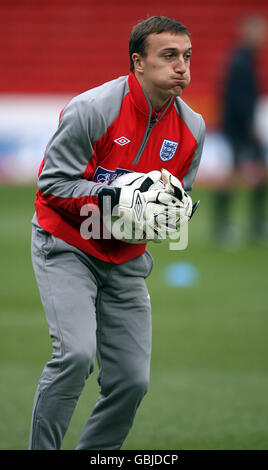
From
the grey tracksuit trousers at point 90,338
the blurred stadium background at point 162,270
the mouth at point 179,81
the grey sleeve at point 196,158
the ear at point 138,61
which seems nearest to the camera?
the grey tracksuit trousers at point 90,338

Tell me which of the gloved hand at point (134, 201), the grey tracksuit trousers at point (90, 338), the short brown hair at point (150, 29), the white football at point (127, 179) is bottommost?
the grey tracksuit trousers at point (90, 338)

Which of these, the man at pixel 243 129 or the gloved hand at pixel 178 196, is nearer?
the gloved hand at pixel 178 196

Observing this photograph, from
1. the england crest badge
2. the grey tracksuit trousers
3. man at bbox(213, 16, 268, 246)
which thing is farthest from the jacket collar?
man at bbox(213, 16, 268, 246)

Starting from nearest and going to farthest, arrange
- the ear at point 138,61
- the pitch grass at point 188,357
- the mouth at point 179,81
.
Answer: the mouth at point 179,81 → the ear at point 138,61 → the pitch grass at point 188,357

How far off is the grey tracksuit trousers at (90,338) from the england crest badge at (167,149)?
0.53m

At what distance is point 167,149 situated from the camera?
12.6 ft

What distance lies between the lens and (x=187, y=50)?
146 inches

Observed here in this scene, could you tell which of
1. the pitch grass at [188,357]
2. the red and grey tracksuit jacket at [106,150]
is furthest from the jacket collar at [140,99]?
the pitch grass at [188,357]

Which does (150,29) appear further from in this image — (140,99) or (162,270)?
(162,270)

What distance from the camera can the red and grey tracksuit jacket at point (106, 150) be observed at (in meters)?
3.60

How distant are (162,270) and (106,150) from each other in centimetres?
616

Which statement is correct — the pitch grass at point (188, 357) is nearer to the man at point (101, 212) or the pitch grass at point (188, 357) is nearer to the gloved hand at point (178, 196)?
the man at point (101, 212)

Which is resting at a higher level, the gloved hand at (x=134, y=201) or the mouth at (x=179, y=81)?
the mouth at (x=179, y=81)

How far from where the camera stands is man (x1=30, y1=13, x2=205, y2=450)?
140 inches
